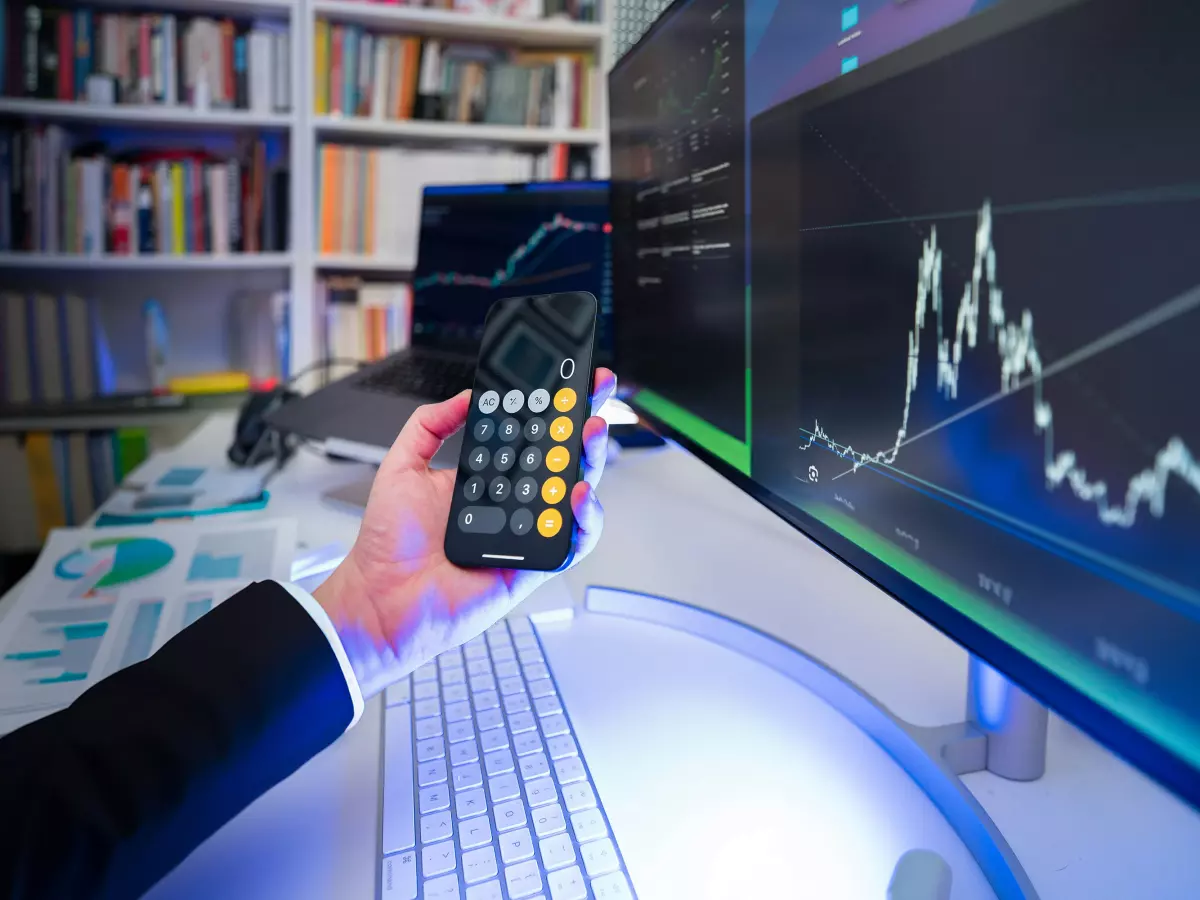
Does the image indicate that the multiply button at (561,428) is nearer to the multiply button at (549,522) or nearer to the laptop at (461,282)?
the multiply button at (549,522)

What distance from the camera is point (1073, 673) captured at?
257 mm

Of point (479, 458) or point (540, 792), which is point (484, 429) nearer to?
point (479, 458)

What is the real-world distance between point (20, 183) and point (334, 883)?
200 cm

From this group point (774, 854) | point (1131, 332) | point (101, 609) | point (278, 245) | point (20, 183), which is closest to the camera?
point (1131, 332)

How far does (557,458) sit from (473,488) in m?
0.06

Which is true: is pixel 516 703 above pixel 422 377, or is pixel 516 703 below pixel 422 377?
below

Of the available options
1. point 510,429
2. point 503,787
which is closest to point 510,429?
point 510,429

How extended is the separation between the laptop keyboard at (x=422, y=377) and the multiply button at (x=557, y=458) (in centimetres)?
48

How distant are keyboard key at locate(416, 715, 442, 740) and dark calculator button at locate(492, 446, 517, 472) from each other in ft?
0.50

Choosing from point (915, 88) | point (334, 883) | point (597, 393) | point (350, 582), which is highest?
point (915, 88)

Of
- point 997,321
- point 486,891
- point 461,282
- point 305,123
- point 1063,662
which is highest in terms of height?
point 305,123

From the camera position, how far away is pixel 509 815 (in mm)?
343

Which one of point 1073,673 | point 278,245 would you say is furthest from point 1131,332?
point 278,245

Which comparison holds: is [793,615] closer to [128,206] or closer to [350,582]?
[350,582]
